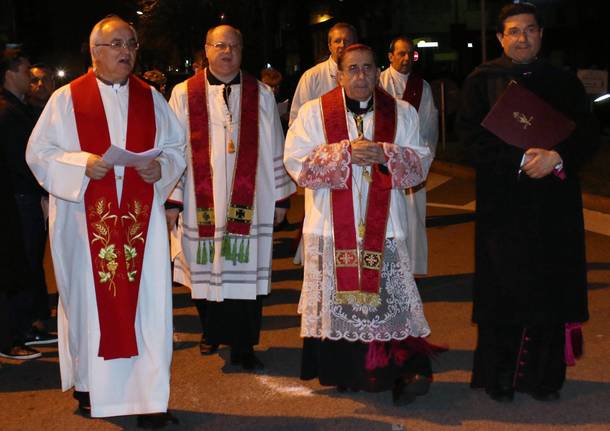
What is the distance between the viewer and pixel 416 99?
28.7 ft

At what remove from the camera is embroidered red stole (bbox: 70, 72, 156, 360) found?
220 inches

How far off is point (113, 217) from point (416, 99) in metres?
3.78

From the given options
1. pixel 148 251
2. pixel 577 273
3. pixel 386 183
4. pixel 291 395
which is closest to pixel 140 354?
pixel 148 251

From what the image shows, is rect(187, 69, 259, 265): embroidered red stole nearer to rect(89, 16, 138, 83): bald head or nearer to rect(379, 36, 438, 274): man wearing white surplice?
rect(89, 16, 138, 83): bald head

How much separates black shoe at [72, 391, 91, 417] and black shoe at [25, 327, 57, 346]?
1.85m

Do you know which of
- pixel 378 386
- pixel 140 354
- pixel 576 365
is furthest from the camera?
pixel 576 365

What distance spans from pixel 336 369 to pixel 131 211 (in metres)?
1.47

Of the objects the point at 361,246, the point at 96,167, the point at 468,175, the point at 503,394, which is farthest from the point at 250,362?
the point at 468,175

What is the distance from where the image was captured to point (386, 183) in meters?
5.93

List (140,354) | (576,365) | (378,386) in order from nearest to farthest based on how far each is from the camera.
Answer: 1. (140,354)
2. (378,386)
3. (576,365)

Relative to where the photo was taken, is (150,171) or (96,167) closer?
(96,167)

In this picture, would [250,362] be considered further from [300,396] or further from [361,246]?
[361,246]

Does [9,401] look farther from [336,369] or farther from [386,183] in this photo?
[386,183]

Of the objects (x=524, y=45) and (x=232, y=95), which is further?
(x=232, y=95)
